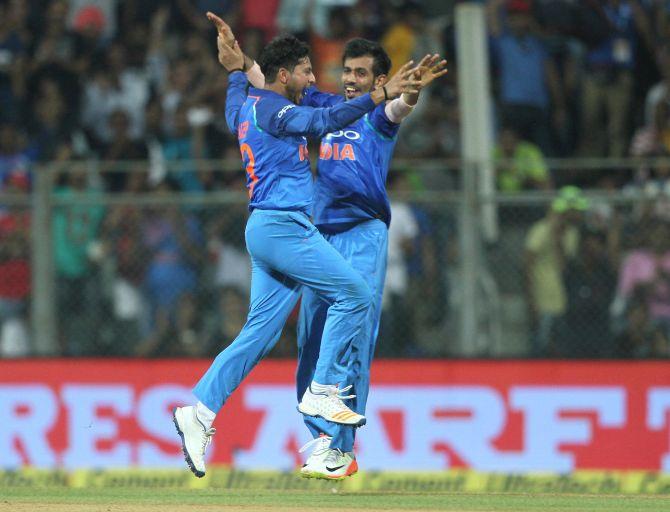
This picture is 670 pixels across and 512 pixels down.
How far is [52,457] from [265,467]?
1838 mm

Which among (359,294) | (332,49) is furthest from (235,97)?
(332,49)

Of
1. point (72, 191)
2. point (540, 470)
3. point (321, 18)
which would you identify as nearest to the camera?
point (540, 470)

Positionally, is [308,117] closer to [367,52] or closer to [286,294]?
[367,52]

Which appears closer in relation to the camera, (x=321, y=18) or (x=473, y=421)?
(x=473, y=421)

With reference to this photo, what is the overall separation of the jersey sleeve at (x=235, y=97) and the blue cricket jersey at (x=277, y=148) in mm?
107

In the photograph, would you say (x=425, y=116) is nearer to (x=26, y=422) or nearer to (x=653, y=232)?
(x=653, y=232)

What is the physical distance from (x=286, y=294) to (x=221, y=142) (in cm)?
572

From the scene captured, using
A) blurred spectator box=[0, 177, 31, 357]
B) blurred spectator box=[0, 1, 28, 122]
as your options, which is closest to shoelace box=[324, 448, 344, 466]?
blurred spectator box=[0, 177, 31, 357]

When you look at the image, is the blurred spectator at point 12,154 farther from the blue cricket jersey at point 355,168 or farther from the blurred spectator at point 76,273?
the blue cricket jersey at point 355,168

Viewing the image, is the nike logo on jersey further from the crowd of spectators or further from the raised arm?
the crowd of spectators

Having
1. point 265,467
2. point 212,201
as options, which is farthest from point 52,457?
point 212,201

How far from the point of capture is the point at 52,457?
480 inches

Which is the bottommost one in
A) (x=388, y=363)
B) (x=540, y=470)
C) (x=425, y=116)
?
(x=540, y=470)

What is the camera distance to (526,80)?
14.6 m
